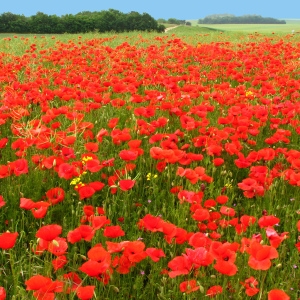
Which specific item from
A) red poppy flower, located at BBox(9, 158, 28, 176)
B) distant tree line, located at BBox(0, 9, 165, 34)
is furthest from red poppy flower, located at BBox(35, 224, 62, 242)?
distant tree line, located at BBox(0, 9, 165, 34)

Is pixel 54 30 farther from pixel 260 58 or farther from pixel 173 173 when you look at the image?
pixel 173 173

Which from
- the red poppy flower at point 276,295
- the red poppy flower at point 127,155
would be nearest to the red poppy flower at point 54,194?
the red poppy flower at point 127,155

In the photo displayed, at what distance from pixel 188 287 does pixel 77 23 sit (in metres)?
24.8

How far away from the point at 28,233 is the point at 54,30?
24674mm

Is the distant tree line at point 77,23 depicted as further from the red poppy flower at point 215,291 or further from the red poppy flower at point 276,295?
the red poppy flower at point 276,295

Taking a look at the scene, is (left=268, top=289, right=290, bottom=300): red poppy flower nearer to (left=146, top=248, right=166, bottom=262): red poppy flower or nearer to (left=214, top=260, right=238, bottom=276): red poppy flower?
(left=214, top=260, right=238, bottom=276): red poppy flower

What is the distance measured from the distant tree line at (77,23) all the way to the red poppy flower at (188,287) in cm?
2417

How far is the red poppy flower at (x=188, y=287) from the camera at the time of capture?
72.9 inches

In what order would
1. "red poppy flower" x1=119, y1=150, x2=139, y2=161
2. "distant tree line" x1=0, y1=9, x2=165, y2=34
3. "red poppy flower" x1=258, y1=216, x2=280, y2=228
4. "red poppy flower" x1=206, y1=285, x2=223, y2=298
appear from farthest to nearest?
1. "distant tree line" x1=0, y1=9, x2=165, y2=34
2. "red poppy flower" x1=119, y1=150, x2=139, y2=161
3. "red poppy flower" x1=258, y1=216, x2=280, y2=228
4. "red poppy flower" x1=206, y1=285, x2=223, y2=298

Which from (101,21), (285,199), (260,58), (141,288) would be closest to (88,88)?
(285,199)

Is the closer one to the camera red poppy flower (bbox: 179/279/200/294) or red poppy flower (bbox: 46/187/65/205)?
red poppy flower (bbox: 179/279/200/294)

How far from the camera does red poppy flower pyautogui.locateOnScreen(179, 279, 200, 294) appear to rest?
6.07 ft

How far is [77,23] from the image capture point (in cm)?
2502

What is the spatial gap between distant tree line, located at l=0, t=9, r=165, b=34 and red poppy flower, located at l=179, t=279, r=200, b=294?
24.2 metres
